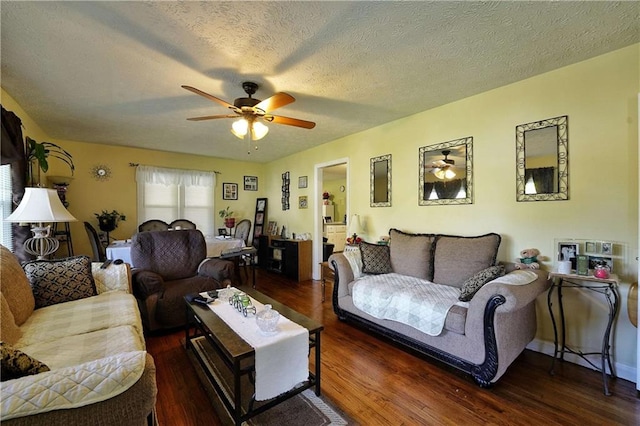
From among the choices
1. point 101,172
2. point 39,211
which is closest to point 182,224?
point 101,172

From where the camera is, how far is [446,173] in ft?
10.4

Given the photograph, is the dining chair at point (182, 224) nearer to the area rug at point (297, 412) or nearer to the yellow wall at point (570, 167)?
the area rug at point (297, 412)

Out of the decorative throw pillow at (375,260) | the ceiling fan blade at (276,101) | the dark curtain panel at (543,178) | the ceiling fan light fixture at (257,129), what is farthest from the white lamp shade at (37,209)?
the dark curtain panel at (543,178)

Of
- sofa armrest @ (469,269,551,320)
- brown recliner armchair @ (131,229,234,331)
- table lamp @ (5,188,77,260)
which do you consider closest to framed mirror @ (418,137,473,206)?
sofa armrest @ (469,269,551,320)

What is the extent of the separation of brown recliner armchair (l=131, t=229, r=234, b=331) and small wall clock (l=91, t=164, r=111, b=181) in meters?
2.66

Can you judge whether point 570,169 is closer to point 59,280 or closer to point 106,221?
point 59,280

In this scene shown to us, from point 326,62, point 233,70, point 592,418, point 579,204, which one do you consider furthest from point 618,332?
point 233,70

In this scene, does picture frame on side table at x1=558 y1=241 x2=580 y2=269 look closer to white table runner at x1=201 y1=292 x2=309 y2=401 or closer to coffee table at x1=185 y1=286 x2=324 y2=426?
coffee table at x1=185 y1=286 x2=324 y2=426

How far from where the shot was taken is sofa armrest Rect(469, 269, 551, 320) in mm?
1793

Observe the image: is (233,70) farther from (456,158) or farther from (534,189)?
(534,189)

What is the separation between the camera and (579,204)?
229 cm

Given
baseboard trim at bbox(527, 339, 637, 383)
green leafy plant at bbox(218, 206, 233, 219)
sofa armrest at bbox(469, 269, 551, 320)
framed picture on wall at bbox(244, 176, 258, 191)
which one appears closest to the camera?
sofa armrest at bbox(469, 269, 551, 320)

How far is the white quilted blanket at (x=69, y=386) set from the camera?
2.64 ft

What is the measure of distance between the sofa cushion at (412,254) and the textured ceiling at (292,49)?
1576 mm
